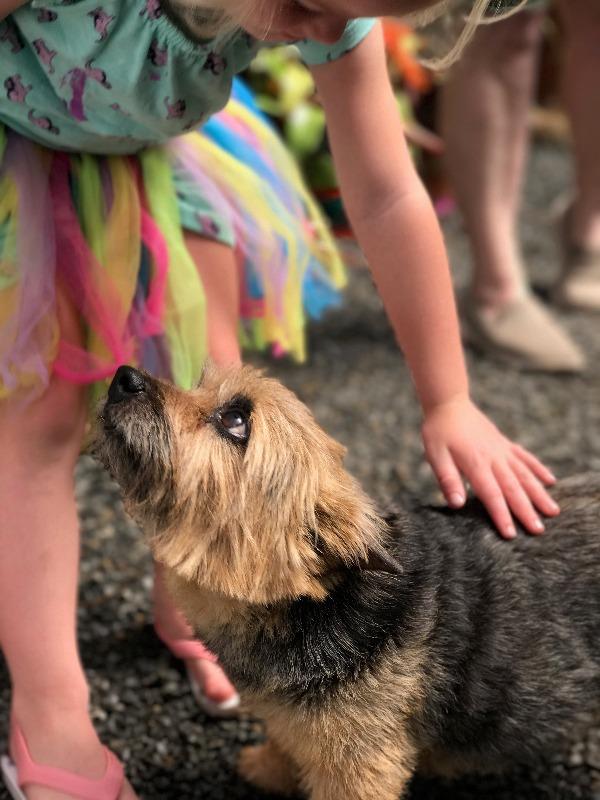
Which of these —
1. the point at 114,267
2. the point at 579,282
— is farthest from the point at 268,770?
the point at 579,282

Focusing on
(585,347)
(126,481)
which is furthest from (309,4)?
(585,347)

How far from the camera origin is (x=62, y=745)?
1405 millimetres

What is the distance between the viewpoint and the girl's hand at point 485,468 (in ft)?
4.51

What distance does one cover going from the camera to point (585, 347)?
2986 millimetres

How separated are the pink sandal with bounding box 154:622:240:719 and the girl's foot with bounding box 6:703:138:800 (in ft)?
0.80

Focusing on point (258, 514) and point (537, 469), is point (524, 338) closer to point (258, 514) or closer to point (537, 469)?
point (537, 469)

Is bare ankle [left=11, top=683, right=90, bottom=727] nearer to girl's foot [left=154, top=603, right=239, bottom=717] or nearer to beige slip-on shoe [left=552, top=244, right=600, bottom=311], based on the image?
girl's foot [left=154, top=603, right=239, bottom=717]

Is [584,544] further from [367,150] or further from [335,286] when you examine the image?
[335,286]

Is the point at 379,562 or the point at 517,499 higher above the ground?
the point at 379,562

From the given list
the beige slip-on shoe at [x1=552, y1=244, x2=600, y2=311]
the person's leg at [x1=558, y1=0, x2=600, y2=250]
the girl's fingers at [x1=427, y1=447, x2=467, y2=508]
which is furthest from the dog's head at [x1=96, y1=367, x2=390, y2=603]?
the beige slip-on shoe at [x1=552, y1=244, x2=600, y2=311]

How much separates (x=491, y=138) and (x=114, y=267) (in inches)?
67.2

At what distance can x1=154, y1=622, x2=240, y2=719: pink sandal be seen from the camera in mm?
1634

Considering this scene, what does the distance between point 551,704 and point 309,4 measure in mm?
958

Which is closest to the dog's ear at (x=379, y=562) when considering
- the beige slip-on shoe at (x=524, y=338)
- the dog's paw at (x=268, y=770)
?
the dog's paw at (x=268, y=770)
